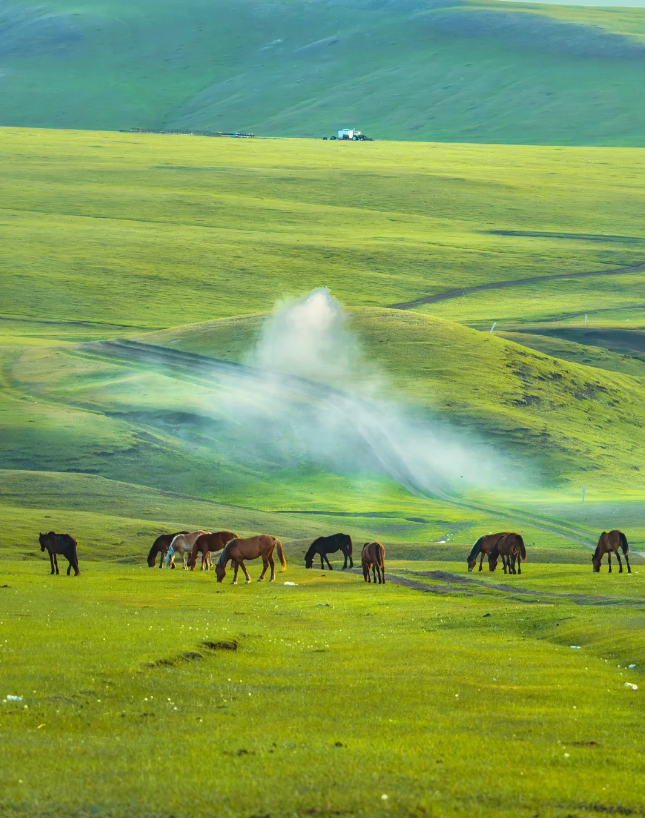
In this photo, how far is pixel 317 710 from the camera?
18.3 metres

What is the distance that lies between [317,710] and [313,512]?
2205 inches

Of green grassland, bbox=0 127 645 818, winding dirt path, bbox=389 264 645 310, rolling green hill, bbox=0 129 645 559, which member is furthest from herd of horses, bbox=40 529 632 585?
winding dirt path, bbox=389 264 645 310

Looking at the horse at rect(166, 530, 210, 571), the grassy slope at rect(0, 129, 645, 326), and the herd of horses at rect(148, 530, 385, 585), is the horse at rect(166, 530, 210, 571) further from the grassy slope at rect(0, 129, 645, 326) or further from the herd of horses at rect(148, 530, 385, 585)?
the grassy slope at rect(0, 129, 645, 326)

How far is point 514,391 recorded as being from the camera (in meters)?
107

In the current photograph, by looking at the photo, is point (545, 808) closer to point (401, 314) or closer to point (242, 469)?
point (242, 469)

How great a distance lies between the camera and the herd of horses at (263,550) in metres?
40.1

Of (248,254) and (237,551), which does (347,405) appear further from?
(248,254)

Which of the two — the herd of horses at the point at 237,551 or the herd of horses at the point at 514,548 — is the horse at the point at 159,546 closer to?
the herd of horses at the point at 237,551

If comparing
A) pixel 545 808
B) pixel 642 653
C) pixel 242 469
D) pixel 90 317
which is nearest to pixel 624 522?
pixel 242 469

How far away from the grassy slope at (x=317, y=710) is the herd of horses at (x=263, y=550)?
6899 mm

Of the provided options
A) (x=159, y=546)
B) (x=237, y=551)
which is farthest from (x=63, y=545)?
(x=159, y=546)

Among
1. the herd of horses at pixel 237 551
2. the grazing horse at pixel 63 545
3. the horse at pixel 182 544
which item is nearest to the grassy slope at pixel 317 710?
the herd of horses at pixel 237 551

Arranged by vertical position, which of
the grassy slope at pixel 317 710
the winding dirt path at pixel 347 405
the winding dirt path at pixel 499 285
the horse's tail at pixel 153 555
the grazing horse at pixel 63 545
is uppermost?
the winding dirt path at pixel 499 285

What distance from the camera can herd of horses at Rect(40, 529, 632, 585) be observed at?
40094 millimetres
